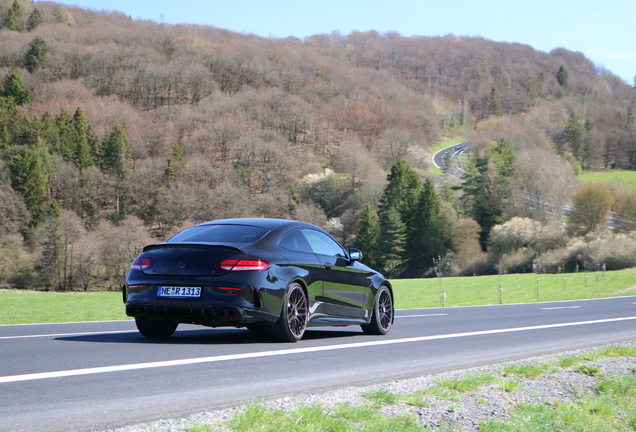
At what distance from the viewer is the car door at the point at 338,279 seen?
32.2ft

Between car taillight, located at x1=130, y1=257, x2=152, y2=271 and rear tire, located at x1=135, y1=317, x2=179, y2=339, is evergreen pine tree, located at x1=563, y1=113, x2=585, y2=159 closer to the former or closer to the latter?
rear tire, located at x1=135, y1=317, x2=179, y2=339

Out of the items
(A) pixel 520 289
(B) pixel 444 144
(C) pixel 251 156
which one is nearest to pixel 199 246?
(A) pixel 520 289

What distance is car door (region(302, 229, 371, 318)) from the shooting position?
386 inches

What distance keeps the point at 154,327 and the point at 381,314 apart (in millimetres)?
3685

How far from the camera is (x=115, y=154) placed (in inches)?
4048

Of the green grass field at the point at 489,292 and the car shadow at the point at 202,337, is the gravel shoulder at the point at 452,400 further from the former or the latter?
the green grass field at the point at 489,292

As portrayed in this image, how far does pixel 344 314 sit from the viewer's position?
399 inches

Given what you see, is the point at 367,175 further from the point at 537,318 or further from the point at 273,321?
the point at 273,321

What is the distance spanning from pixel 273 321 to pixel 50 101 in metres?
126

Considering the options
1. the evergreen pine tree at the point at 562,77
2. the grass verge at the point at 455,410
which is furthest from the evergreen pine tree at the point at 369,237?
the evergreen pine tree at the point at 562,77

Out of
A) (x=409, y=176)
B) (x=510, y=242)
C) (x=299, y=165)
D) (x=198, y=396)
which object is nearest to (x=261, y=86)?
(x=299, y=165)

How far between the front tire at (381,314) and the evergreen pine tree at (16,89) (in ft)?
392

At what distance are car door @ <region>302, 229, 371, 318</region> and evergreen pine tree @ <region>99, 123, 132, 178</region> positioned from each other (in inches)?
3737

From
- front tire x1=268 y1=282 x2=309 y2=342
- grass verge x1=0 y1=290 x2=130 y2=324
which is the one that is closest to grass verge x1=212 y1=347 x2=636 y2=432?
front tire x1=268 y1=282 x2=309 y2=342
